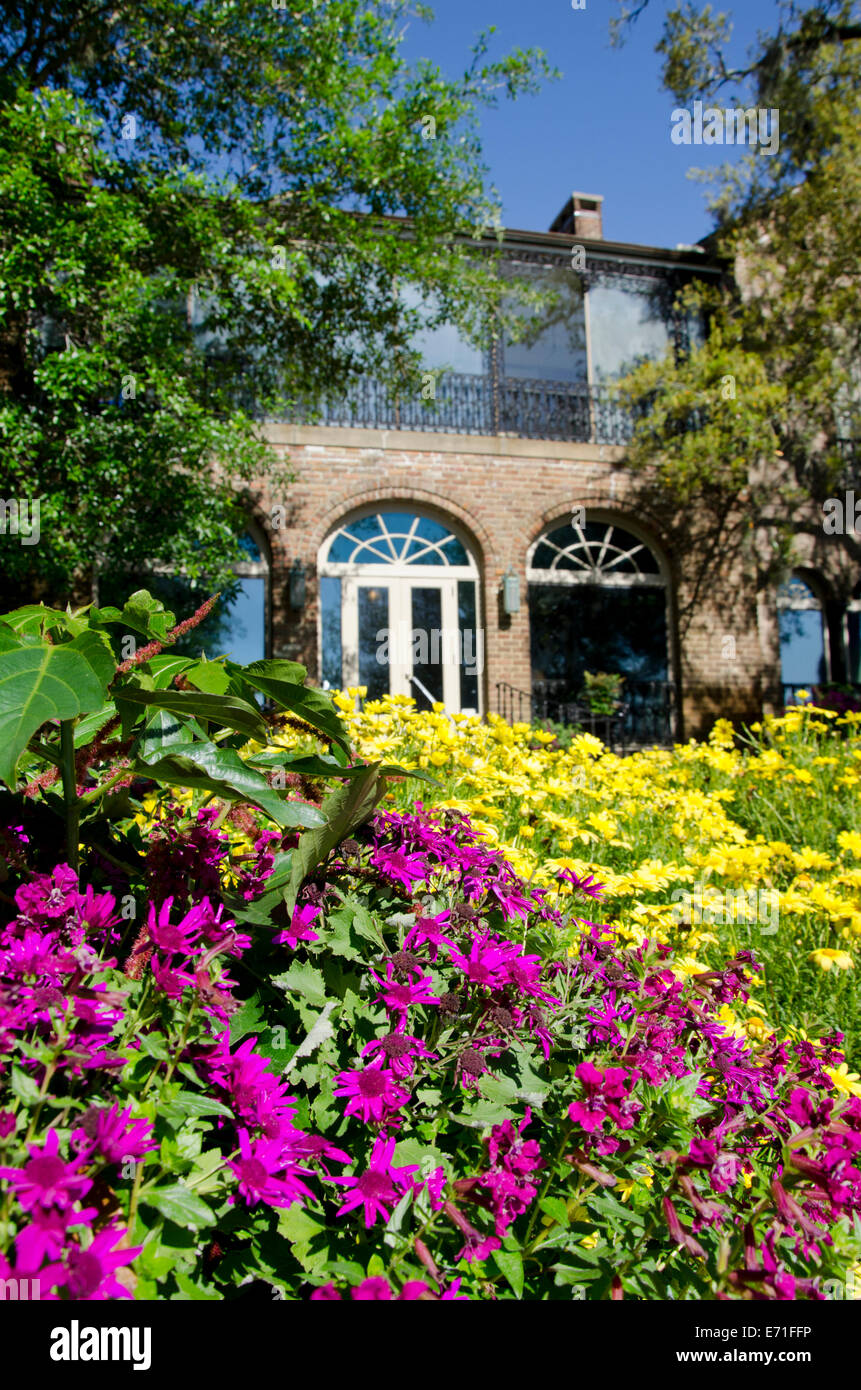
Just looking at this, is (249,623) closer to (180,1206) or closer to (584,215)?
(584,215)

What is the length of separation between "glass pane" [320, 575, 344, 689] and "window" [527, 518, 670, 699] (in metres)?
2.93

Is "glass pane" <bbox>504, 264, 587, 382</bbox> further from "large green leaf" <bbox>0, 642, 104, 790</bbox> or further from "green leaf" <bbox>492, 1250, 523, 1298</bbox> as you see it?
"green leaf" <bbox>492, 1250, 523, 1298</bbox>

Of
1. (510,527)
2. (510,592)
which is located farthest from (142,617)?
(510,527)

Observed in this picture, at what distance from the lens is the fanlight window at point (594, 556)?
12.6 m

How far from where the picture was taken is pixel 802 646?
46.2ft

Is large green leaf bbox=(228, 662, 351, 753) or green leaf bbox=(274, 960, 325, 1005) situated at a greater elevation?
large green leaf bbox=(228, 662, 351, 753)

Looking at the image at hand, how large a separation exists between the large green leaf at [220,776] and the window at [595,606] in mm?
11460

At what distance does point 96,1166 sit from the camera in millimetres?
699

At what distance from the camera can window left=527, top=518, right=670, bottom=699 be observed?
490 inches

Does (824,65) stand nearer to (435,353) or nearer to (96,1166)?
(435,353)

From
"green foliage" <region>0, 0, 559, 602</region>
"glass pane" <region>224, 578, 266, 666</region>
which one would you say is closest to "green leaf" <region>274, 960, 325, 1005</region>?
"green foliage" <region>0, 0, 559, 602</region>

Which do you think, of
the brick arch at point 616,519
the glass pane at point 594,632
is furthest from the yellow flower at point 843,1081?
the brick arch at point 616,519

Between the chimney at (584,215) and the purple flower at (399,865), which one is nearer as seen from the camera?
the purple flower at (399,865)

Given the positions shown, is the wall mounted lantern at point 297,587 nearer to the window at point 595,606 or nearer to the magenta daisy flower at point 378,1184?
the window at point 595,606
